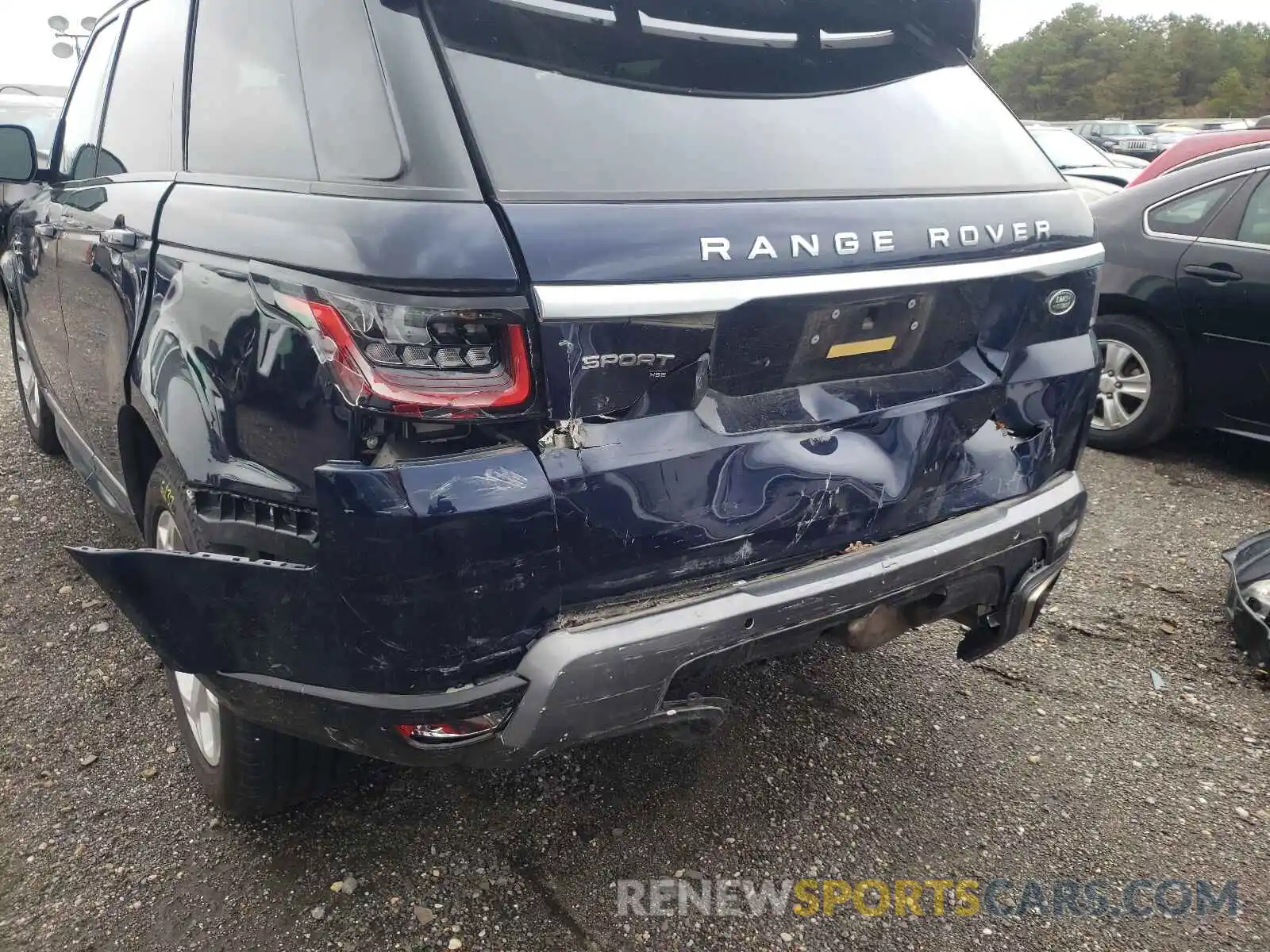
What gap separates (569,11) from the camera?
5.77ft

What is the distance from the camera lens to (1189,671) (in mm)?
3070

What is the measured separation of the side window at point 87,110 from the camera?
118 inches

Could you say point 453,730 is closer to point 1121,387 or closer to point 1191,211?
point 1121,387

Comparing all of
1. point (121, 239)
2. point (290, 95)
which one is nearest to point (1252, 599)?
point (290, 95)

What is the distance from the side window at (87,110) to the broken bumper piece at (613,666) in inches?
74.8

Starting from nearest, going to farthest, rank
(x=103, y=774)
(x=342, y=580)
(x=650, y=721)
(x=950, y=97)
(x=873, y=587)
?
(x=342, y=580), (x=650, y=721), (x=873, y=587), (x=950, y=97), (x=103, y=774)

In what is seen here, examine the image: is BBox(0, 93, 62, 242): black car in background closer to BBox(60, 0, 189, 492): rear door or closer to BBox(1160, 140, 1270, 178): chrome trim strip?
BBox(60, 0, 189, 492): rear door

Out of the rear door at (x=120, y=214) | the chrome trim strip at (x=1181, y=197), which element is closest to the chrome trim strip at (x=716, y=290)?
the rear door at (x=120, y=214)

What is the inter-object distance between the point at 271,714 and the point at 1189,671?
277cm

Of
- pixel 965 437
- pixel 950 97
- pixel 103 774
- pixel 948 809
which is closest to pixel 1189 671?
pixel 948 809

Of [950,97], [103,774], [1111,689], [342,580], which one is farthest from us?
[1111,689]

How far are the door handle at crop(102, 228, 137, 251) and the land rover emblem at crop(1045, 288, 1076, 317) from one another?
2.10 meters

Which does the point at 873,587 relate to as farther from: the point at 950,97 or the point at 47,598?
the point at 47,598

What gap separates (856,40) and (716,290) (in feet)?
2.86
